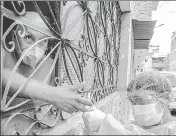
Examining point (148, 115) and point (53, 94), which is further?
point (148, 115)

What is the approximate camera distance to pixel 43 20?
1.30 m

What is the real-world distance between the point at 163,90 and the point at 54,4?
1120 mm

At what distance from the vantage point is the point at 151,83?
196 cm

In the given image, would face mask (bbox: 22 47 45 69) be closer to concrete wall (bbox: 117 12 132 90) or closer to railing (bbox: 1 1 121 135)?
railing (bbox: 1 1 121 135)

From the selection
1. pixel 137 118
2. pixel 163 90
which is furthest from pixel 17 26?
pixel 163 90

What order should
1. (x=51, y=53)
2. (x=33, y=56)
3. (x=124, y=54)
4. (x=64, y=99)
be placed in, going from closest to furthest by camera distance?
(x=64, y=99) → (x=33, y=56) → (x=51, y=53) → (x=124, y=54)

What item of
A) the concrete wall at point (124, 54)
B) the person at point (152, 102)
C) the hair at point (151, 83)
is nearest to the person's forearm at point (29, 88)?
the person at point (152, 102)

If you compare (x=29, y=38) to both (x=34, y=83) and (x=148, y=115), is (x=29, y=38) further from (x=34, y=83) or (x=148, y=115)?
(x=148, y=115)

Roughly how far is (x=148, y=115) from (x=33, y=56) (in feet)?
3.48

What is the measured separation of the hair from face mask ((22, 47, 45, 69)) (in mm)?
987

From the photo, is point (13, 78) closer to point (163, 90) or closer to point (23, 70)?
point (23, 70)

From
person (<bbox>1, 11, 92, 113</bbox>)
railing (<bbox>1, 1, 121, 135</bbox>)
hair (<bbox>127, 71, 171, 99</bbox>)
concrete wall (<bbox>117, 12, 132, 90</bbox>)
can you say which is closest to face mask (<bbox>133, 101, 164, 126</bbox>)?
hair (<bbox>127, 71, 171, 99</bbox>)

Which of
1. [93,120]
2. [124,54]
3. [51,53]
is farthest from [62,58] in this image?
[124,54]

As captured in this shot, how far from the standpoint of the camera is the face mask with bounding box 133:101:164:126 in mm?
1847
